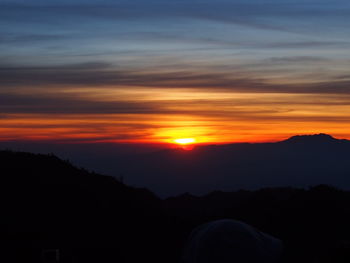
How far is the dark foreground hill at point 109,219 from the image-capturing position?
28062 millimetres

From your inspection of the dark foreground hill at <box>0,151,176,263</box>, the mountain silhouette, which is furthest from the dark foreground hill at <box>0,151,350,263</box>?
the mountain silhouette

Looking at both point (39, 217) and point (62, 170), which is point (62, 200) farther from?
point (62, 170)

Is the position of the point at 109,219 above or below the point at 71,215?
below

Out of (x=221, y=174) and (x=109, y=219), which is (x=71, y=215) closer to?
(x=109, y=219)

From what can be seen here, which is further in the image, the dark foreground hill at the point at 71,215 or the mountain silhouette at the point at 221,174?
the mountain silhouette at the point at 221,174

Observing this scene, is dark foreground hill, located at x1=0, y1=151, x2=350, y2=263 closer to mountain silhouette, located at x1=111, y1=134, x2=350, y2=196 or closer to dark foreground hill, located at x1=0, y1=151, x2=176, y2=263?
dark foreground hill, located at x1=0, y1=151, x2=176, y2=263

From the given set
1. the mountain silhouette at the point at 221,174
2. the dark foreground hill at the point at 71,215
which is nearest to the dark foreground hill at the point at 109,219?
the dark foreground hill at the point at 71,215

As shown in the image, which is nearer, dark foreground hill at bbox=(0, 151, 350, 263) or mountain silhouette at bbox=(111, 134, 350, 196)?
dark foreground hill at bbox=(0, 151, 350, 263)

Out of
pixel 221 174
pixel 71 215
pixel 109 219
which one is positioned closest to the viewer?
pixel 71 215

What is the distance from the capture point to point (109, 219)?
3241 centimetres

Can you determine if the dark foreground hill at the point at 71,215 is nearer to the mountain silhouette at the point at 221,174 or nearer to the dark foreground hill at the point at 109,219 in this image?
the dark foreground hill at the point at 109,219

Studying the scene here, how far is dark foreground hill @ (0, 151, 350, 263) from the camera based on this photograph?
92.1ft

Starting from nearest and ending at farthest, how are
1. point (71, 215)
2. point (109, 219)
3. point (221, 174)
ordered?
point (71, 215) < point (109, 219) < point (221, 174)

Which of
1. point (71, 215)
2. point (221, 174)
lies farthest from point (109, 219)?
point (221, 174)
